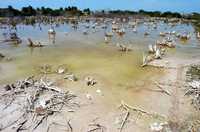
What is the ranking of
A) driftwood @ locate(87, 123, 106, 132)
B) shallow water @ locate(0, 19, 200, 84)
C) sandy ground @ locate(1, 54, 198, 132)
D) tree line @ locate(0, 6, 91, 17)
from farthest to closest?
tree line @ locate(0, 6, 91, 17) → shallow water @ locate(0, 19, 200, 84) → sandy ground @ locate(1, 54, 198, 132) → driftwood @ locate(87, 123, 106, 132)

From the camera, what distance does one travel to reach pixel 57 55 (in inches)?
758

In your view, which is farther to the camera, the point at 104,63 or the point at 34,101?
the point at 104,63

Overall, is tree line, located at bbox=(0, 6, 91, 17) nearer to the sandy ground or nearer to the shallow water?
the shallow water

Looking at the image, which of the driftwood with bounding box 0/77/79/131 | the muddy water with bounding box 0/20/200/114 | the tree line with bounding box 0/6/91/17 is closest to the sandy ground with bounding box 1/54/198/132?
the muddy water with bounding box 0/20/200/114

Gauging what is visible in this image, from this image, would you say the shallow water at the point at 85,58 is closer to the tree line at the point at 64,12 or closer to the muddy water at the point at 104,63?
the muddy water at the point at 104,63

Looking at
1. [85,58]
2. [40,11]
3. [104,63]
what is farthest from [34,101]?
[40,11]

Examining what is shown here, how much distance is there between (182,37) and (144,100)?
1836 cm

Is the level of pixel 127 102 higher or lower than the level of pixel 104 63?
lower

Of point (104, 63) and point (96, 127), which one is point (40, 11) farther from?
point (96, 127)

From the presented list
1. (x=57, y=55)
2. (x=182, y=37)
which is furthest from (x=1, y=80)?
(x=182, y=37)

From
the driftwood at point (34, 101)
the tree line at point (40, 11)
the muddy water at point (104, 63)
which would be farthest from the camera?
the tree line at point (40, 11)

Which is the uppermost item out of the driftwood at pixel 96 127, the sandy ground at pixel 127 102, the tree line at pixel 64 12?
the tree line at pixel 64 12

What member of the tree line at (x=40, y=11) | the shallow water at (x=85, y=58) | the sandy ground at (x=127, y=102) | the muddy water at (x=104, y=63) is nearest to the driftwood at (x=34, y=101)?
the sandy ground at (x=127, y=102)

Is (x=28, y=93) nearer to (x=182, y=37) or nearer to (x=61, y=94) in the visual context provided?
(x=61, y=94)
